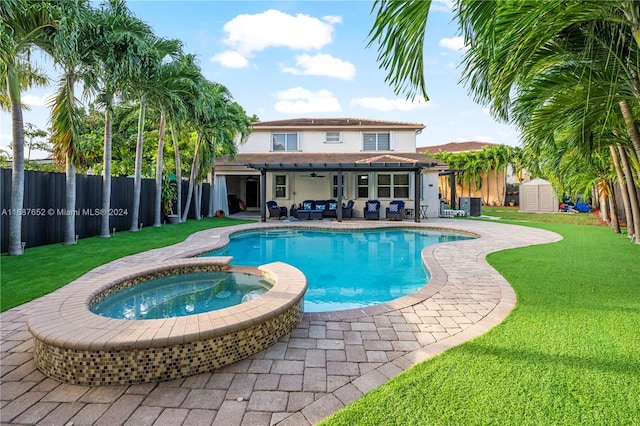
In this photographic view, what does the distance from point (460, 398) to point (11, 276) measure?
7558 mm

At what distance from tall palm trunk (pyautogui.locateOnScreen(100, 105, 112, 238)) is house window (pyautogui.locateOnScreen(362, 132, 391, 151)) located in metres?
14.0

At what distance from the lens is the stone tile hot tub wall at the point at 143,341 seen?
2.73m

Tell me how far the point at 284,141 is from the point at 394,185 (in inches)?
302

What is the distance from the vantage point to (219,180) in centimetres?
2017

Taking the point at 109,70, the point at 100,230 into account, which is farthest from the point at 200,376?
the point at 100,230

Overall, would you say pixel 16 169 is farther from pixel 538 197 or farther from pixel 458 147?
pixel 458 147

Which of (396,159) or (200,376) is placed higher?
(396,159)

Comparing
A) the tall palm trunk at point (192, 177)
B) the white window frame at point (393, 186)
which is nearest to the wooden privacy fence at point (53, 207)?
the tall palm trunk at point (192, 177)

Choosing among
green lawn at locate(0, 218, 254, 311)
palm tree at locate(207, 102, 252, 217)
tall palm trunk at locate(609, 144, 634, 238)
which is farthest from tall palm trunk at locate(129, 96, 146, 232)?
tall palm trunk at locate(609, 144, 634, 238)

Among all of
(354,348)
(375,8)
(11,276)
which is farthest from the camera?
(11,276)

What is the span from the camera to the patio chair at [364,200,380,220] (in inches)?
690

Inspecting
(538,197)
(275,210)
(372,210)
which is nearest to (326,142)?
(372,210)

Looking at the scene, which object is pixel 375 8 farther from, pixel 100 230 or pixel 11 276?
pixel 100 230

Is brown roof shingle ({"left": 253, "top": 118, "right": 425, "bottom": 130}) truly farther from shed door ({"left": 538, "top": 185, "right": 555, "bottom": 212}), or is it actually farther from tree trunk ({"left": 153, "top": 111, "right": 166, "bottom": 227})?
shed door ({"left": 538, "top": 185, "right": 555, "bottom": 212})
